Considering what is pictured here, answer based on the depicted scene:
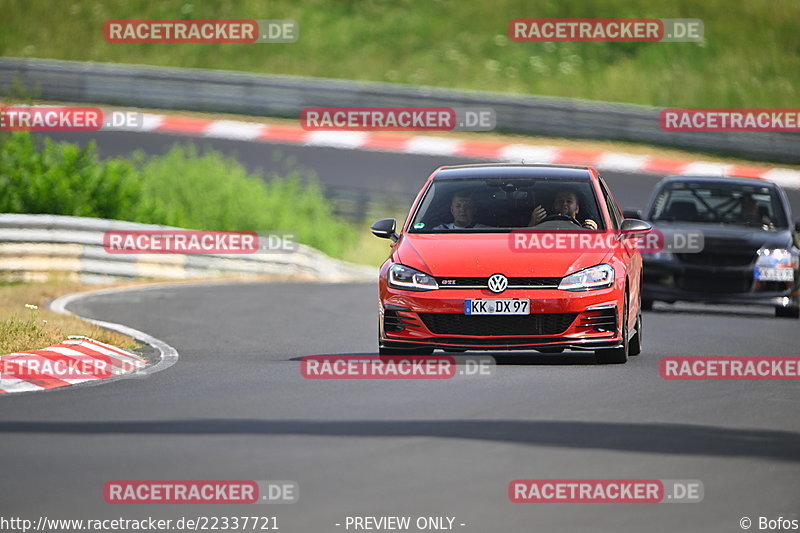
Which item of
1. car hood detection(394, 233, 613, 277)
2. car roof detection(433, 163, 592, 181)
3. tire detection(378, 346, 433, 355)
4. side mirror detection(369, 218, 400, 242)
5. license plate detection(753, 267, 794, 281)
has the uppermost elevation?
car roof detection(433, 163, 592, 181)

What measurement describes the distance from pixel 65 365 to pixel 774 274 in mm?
8942

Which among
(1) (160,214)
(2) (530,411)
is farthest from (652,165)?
(2) (530,411)

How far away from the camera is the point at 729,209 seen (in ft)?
68.0

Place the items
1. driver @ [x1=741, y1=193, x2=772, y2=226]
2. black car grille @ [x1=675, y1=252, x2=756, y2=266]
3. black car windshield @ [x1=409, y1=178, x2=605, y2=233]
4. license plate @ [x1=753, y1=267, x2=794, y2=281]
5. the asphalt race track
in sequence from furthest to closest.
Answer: driver @ [x1=741, y1=193, x2=772, y2=226]
black car grille @ [x1=675, y1=252, x2=756, y2=266]
license plate @ [x1=753, y1=267, x2=794, y2=281]
black car windshield @ [x1=409, y1=178, x2=605, y2=233]
the asphalt race track

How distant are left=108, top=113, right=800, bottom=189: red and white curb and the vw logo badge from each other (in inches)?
693

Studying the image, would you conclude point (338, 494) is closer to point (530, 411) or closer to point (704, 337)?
point (530, 411)

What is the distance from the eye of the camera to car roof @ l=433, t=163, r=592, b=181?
14.3m

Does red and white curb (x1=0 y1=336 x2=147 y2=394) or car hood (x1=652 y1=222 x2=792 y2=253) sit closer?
red and white curb (x1=0 y1=336 x2=147 y2=394)

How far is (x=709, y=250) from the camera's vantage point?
63.7ft

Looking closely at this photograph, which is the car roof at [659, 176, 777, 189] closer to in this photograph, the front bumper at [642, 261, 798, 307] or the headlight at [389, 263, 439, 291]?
the front bumper at [642, 261, 798, 307]

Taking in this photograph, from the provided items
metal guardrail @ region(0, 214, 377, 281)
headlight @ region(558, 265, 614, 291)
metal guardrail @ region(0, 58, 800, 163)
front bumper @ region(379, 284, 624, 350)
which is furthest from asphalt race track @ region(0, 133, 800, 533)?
metal guardrail @ region(0, 58, 800, 163)

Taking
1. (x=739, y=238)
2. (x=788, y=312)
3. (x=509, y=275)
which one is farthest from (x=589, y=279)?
(x=788, y=312)

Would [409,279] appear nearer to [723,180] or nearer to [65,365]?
[65,365]

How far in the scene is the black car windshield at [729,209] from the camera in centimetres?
2017
